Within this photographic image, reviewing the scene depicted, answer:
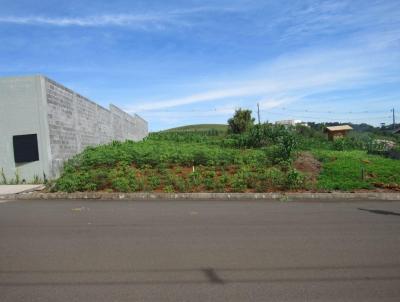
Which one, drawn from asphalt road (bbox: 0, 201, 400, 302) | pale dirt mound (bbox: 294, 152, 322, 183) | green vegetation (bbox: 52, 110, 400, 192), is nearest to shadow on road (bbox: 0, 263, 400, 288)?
asphalt road (bbox: 0, 201, 400, 302)

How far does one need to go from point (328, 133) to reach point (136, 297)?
138 ft

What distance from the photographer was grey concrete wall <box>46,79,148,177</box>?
15711 millimetres

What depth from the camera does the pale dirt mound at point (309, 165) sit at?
52.0 feet

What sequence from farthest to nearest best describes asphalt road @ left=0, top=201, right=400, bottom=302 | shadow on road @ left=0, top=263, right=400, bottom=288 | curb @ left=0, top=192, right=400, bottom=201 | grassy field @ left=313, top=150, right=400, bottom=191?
1. grassy field @ left=313, top=150, right=400, bottom=191
2. curb @ left=0, top=192, right=400, bottom=201
3. shadow on road @ left=0, top=263, right=400, bottom=288
4. asphalt road @ left=0, top=201, right=400, bottom=302

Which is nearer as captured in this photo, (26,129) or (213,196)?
(213,196)

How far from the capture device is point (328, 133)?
144 feet

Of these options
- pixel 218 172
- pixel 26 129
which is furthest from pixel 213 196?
pixel 26 129

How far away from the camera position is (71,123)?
1781cm

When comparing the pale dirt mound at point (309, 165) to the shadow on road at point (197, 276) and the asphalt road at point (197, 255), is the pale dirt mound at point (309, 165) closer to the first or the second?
the asphalt road at point (197, 255)

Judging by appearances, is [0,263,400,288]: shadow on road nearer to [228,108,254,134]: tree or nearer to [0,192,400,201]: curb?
[0,192,400,201]: curb

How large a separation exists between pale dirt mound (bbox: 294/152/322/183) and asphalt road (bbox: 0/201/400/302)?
564cm

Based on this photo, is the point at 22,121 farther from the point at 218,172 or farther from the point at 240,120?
the point at 240,120

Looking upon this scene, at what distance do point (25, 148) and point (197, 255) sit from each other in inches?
439

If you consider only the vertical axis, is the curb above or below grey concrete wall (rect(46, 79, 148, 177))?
below
